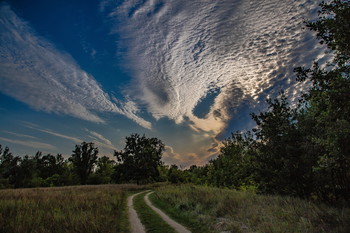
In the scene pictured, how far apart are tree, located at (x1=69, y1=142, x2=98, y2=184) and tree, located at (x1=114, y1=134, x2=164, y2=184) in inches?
892

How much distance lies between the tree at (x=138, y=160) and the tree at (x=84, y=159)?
22.7 m

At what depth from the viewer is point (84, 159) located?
66375mm

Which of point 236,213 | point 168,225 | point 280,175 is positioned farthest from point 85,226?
point 280,175

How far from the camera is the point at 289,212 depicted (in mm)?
8430

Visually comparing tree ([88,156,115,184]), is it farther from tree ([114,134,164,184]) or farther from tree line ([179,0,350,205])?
tree line ([179,0,350,205])

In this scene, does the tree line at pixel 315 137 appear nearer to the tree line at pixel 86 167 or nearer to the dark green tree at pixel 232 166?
the dark green tree at pixel 232 166

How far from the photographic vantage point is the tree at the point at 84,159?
65.2 meters

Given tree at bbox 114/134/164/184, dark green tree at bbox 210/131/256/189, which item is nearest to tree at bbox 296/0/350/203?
dark green tree at bbox 210/131/256/189

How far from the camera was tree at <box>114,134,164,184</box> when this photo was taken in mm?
45906

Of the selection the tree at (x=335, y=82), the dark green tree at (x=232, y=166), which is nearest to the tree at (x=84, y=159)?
the dark green tree at (x=232, y=166)

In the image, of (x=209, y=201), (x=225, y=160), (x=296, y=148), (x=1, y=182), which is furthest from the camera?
(x=1, y=182)

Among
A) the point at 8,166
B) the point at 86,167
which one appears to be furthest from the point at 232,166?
the point at 8,166

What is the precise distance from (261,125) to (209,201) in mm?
7202

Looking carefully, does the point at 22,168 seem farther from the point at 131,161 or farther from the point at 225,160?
the point at 225,160
